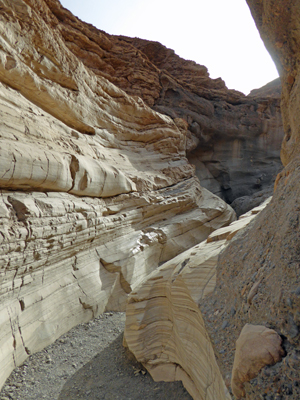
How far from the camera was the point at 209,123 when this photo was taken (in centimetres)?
1702

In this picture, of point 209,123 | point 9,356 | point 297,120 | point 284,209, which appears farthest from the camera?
point 209,123

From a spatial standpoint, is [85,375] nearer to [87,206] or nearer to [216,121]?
[87,206]

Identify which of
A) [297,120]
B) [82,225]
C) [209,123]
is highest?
[209,123]

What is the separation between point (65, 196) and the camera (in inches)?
240

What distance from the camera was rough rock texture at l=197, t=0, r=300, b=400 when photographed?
1556mm

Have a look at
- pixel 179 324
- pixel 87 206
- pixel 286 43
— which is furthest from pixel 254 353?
pixel 87 206

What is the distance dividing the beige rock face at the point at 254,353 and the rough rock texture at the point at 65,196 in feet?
12.9

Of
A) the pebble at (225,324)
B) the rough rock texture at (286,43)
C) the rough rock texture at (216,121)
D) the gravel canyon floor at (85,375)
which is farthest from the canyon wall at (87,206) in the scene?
the rough rock texture at (216,121)

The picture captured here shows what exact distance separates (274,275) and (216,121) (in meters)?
16.8

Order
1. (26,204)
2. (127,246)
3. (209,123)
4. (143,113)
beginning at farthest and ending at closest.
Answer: (209,123), (143,113), (127,246), (26,204)

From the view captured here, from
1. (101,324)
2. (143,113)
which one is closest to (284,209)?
(101,324)

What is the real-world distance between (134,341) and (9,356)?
6.78ft

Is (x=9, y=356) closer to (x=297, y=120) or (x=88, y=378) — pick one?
(x=88, y=378)

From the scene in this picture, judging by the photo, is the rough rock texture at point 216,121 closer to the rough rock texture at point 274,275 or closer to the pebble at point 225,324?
the rough rock texture at point 274,275
